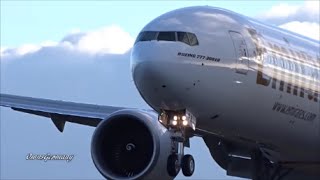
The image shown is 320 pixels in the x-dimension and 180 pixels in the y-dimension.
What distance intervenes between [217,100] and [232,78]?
51 centimetres

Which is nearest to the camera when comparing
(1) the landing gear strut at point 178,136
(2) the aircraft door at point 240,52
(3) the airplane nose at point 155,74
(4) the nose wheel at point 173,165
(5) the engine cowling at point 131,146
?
(3) the airplane nose at point 155,74

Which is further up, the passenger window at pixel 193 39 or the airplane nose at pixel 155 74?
the passenger window at pixel 193 39

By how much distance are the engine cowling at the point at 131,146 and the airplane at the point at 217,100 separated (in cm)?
2

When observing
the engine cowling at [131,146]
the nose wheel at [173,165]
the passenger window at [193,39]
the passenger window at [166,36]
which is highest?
the passenger window at [166,36]

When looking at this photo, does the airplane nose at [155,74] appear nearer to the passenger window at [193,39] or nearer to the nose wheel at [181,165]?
the passenger window at [193,39]

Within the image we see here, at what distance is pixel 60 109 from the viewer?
83.9ft

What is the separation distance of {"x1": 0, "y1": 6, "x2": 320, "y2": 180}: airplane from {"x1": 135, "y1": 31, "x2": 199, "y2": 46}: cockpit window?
0.02 metres

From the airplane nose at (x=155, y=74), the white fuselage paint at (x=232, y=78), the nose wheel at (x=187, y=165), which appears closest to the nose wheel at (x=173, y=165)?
the nose wheel at (x=187, y=165)

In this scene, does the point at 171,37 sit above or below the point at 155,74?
above

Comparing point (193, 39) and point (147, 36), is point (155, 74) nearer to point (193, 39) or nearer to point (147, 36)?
point (147, 36)

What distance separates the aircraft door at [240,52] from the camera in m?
19.7

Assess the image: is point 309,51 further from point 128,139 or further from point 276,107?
point 128,139

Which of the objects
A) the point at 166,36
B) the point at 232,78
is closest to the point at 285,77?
the point at 232,78

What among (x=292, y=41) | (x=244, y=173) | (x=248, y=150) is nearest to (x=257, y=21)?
(x=292, y=41)
